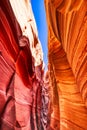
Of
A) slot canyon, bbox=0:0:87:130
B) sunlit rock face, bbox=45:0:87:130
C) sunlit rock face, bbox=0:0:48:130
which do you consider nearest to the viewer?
sunlit rock face, bbox=45:0:87:130

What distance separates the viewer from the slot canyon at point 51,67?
5.85ft

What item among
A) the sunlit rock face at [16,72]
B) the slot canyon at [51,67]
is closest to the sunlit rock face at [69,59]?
the slot canyon at [51,67]

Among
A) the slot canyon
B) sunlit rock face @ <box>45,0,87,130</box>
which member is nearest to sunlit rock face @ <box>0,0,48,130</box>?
the slot canyon

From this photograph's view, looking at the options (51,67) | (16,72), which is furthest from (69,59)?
(16,72)

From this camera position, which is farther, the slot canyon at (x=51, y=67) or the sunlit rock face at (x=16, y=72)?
the sunlit rock face at (x=16, y=72)

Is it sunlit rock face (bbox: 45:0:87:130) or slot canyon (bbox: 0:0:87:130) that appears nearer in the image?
sunlit rock face (bbox: 45:0:87:130)

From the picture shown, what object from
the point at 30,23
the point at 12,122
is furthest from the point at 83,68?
the point at 30,23

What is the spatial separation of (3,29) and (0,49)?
0.34 metres

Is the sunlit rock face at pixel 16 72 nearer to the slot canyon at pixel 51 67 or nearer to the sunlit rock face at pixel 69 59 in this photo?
the slot canyon at pixel 51 67

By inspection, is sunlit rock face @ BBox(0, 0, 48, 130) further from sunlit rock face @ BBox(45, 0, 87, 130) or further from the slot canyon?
sunlit rock face @ BBox(45, 0, 87, 130)

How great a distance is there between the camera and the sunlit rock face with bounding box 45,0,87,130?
1623 millimetres

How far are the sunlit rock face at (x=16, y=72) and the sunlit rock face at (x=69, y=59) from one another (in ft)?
2.27

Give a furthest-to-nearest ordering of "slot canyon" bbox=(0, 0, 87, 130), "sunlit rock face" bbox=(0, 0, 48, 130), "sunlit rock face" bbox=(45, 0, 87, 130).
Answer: "sunlit rock face" bbox=(0, 0, 48, 130)
"slot canyon" bbox=(0, 0, 87, 130)
"sunlit rock face" bbox=(45, 0, 87, 130)

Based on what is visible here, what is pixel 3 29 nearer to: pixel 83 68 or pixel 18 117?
pixel 18 117
